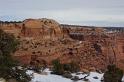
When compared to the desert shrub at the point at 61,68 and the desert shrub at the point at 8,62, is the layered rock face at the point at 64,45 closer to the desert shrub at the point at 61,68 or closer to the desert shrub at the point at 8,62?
the desert shrub at the point at 61,68

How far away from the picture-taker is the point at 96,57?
65875 millimetres

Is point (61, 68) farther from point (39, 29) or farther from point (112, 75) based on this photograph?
point (39, 29)

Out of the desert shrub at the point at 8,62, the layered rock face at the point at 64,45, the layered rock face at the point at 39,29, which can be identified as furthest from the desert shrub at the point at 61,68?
the desert shrub at the point at 8,62

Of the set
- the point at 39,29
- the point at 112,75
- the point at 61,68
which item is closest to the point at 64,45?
the point at 39,29

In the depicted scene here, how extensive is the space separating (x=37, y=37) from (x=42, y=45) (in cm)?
259

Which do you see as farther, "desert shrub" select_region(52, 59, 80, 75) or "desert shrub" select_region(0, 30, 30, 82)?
"desert shrub" select_region(52, 59, 80, 75)

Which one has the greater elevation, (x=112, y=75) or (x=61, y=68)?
(x=112, y=75)

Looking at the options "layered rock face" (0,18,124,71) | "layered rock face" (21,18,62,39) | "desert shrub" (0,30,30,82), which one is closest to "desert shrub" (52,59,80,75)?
"layered rock face" (0,18,124,71)

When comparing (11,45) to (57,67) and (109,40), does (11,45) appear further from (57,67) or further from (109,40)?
(109,40)

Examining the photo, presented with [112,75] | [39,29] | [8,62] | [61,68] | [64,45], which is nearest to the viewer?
[8,62]

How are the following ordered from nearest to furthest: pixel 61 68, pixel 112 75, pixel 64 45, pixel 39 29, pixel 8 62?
pixel 8 62, pixel 112 75, pixel 61 68, pixel 64 45, pixel 39 29

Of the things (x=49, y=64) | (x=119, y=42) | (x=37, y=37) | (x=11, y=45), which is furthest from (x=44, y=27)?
(x=11, y=45)

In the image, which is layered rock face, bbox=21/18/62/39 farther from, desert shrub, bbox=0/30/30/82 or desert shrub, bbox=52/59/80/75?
desert shrub, bbox=0/30/30/82

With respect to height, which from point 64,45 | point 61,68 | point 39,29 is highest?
point 39,29
